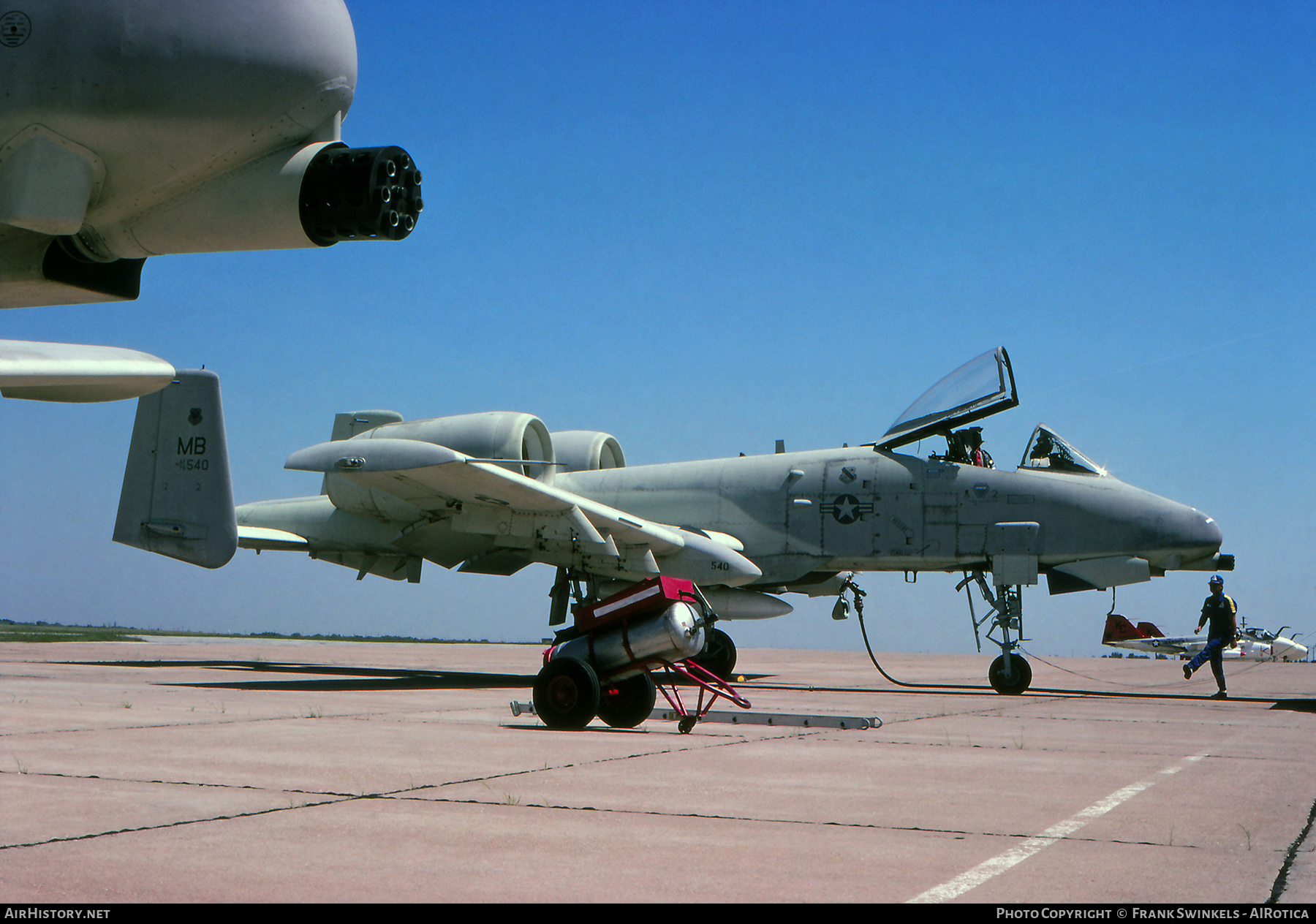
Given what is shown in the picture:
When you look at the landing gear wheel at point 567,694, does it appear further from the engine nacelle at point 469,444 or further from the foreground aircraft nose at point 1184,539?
the foreground aircraft nose at point 1184,539

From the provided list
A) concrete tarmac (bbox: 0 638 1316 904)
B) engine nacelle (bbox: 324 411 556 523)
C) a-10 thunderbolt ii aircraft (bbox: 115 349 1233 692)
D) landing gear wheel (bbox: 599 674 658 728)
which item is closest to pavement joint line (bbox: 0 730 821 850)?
concrete tarmac (bbox: 0 638 1316 904)

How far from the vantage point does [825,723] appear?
847cm

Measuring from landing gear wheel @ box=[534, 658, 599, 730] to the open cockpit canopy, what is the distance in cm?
771

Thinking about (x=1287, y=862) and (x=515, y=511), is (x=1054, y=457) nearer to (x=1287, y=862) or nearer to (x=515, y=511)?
(x=515, y=511)

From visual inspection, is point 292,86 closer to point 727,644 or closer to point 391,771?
point 391,771

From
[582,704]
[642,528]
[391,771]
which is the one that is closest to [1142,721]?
[582,704]

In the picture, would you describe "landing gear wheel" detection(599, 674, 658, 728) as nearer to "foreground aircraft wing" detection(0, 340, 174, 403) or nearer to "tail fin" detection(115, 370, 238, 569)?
"foreground aircraft wing" detection(0, 340, 174, 403)

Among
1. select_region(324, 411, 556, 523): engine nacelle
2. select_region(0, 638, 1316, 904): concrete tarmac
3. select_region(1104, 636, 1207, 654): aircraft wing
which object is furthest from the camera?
select_region(1104, 636, 1207, 654): aircraft wing

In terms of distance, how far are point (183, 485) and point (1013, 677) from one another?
1060 centimetres

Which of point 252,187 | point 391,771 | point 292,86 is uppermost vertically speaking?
point 292,86

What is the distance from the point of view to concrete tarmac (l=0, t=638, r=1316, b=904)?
3139 mm

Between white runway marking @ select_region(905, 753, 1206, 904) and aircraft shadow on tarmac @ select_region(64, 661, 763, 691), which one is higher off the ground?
white runway marking @ select_region(905, 753, 1206, 904)

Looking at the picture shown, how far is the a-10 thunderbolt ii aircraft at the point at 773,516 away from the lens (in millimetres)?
13383
